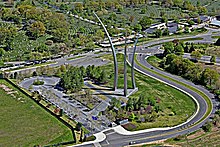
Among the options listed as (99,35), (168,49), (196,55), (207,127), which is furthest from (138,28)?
(207,127)

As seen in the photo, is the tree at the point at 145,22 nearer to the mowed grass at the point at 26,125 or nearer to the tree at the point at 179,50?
the tree at the point at 179,50

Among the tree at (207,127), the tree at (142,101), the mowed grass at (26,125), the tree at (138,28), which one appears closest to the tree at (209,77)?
the tree at (142,101)

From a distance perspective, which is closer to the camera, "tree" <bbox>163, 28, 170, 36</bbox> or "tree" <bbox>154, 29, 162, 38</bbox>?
"tree" <bbox>154, 29, 162, 38</bbox>

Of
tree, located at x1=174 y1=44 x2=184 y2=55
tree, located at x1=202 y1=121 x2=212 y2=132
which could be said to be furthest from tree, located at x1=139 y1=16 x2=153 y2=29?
tree, located at x1=202 y1=121 x2=212 y2=132

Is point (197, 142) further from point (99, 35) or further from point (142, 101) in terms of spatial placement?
point (99, 35)

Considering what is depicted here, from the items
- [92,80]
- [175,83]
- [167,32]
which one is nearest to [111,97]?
[92,80]

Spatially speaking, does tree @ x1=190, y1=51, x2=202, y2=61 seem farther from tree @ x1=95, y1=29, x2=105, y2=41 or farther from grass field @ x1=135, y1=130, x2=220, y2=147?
grass field @ x1=135, y1=130, x2=220, y2=147

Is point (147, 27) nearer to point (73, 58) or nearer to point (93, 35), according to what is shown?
point (93, 35)
